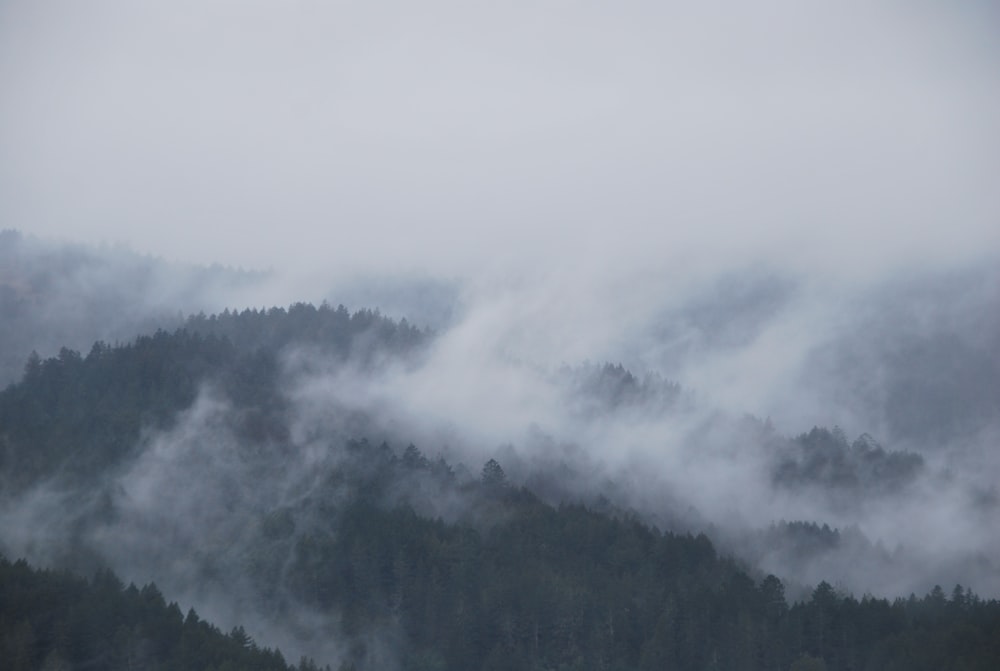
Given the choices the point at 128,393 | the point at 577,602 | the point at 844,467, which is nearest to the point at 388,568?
the point at 577,602

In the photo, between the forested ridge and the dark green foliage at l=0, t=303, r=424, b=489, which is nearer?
the forested ridge

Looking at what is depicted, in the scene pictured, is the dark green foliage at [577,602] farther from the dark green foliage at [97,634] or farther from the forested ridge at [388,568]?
the dark green foliage at [97,634]

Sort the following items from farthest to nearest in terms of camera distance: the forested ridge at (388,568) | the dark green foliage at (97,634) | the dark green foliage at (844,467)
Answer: the dark green foliage at (844,467), the forested ridge at (388,568), the dark green foliage at (97,634)

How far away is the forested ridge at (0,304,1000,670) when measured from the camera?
266ft

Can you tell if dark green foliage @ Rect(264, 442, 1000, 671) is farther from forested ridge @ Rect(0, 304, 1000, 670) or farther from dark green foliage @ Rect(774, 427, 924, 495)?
dark green foliage @ Rect(774, 427, 924, 495)

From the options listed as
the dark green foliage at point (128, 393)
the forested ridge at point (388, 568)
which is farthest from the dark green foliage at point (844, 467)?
the dark green foliage at point (128, 393)

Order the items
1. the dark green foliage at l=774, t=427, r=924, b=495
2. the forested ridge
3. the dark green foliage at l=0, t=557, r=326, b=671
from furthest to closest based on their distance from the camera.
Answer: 1. the dark green foliage at l=774, t=427, r=924, b=495
2. the forested ridge
3. the dark green foliage at l=0, t=557, r=326, b=671

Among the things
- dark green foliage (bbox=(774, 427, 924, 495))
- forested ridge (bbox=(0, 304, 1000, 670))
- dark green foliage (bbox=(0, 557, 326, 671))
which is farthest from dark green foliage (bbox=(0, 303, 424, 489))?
dark green foliage (bbox=(774, 427, 924, 495))

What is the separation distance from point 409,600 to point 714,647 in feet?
93.6

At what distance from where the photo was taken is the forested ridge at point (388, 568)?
80.9 meters

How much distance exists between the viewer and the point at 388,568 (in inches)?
4141

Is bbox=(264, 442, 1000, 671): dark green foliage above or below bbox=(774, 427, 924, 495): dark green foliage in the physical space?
below

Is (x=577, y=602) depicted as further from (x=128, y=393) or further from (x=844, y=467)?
(x=844, y=467)

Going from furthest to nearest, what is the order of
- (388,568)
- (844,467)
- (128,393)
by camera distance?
(844,467), (128,393), (388,568)
